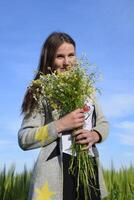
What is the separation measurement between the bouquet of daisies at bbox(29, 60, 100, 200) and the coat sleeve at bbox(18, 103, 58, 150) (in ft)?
0.37

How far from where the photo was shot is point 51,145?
2.57 metres

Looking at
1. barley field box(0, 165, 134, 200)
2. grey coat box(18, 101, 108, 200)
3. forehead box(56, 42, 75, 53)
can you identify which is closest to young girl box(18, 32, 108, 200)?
grey coat box(18, 101, 108, 200)

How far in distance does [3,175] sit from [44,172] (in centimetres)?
184

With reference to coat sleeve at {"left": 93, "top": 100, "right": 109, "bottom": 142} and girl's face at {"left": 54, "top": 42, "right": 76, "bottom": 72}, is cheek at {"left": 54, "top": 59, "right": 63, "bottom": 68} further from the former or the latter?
coat sleeve at {"left": 93, "top": 100, "right": 109, "bottom": 142}

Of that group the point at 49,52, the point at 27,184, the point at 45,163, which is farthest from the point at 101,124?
the point at 27,184

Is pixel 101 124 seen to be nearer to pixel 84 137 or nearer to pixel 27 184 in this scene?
pixel 84 137

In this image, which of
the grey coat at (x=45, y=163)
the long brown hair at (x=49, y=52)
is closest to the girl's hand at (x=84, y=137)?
the grey coat at (x=45, y=163)

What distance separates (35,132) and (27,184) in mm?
2057

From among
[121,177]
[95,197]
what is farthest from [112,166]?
[95,197]

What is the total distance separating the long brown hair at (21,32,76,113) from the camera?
2756 mm

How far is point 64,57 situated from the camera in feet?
9.18

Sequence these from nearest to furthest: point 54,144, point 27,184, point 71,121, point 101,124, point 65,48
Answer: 1. point 71,121
2. point 54,144
3. point 101,124
4. point 65,48
5. point 27,184

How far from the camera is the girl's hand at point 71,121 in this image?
246 cm

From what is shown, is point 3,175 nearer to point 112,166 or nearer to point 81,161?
point 112,166
